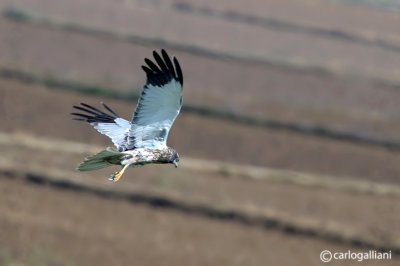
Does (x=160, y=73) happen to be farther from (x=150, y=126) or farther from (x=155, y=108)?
(x=150, y=126)

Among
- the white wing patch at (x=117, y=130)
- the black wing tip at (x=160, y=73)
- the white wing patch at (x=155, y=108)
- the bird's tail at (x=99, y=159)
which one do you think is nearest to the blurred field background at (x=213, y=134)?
the white wing patch at (x=117, y=130)

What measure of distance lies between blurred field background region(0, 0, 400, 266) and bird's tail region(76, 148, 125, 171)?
5184mm

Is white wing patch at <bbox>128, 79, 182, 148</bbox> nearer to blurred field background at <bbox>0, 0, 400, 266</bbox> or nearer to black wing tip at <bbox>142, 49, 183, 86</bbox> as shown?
black wing tip at <bbox>142, 49, 183, 86</bbox>

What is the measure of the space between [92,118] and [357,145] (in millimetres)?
11481

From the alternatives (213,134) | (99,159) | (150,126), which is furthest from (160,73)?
(213,134)

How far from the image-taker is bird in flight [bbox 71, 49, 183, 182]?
7.79 metres

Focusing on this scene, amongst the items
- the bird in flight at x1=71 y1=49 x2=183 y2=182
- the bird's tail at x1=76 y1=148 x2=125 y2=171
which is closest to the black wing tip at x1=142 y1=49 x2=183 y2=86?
the bird in flight at x1=71 y1=49 x2=183 y2=182

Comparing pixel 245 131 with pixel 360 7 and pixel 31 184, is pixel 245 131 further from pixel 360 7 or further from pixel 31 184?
pixel 360 7

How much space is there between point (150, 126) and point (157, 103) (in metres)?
0.36

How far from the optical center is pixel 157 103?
8070mm

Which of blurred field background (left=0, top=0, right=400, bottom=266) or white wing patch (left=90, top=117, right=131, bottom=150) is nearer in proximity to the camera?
white wing patch (left=90, top=117, right=131, bottom=150)

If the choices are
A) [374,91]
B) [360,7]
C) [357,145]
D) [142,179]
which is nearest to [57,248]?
[142,179]

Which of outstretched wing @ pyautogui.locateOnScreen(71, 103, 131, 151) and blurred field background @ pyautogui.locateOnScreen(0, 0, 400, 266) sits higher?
blurred field background @ pyautogui.locateOnScreen(0, 0, 400, 266)

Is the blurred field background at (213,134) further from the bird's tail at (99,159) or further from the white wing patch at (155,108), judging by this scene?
the bird's tail at (99,159)
